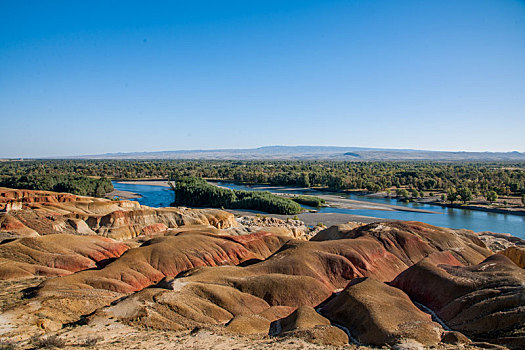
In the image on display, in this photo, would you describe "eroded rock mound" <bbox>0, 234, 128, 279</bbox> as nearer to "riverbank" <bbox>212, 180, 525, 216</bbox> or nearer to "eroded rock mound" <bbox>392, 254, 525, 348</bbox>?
"eroded rock mound" <bbox>392, 254, 525, 348</bbox>

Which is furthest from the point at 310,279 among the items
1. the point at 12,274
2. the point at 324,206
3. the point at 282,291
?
the point at 324,206

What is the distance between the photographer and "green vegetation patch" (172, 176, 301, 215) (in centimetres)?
8775

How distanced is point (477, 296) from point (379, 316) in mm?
7762

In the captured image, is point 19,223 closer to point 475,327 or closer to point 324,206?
point 475,327

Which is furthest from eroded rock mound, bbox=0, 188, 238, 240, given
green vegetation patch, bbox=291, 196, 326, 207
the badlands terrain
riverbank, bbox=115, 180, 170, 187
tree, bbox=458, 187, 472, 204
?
riverbank, bbox=115, 180, 170, 187

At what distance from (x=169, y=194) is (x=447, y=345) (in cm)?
11072

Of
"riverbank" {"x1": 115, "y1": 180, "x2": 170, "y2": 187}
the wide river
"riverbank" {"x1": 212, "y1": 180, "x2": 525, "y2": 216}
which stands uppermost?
"riverbank" {"x1": 115, "y1": 180, "x2": 170, "y2": 187}

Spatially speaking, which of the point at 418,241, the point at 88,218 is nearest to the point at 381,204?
the point at 418,241

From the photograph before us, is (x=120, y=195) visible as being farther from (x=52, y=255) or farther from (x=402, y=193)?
(x=402, y=193)

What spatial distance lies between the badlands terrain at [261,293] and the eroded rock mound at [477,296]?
0.08m

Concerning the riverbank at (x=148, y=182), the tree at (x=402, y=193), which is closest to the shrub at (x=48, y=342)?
the tree at (x=402, y=193)

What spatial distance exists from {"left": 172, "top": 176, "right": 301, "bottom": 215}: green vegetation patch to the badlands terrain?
136 feet

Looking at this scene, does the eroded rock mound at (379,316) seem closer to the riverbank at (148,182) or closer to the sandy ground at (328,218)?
the sandy ground at (328,218)

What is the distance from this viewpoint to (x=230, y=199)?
96.5m
